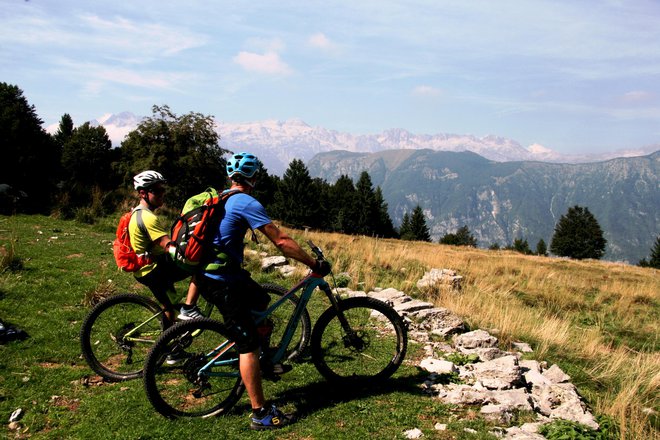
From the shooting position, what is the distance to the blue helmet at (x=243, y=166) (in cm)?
450

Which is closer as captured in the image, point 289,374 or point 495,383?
point 495,383

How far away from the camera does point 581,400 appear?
5270 millimetres

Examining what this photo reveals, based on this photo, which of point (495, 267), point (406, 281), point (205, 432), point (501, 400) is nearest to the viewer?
point (205, 432)

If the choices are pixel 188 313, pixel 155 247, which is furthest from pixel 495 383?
pixel 155 247

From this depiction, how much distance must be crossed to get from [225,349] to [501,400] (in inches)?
134

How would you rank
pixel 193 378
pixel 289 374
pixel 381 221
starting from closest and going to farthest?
pixel 193 378
pixel 289 374
pixel 381 221

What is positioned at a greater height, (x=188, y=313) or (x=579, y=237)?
(x=188, y=313)

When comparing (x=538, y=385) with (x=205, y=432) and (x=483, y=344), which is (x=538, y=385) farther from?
(x=205, y=432)

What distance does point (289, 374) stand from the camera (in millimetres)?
5867

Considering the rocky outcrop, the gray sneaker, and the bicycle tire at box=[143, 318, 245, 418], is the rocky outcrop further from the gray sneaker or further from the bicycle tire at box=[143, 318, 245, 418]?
the gray sneaker

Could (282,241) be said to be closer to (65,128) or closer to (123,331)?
(123,331)

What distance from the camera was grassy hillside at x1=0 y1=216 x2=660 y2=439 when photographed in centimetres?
451

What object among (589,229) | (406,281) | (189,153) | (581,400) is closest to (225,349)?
(581,400)

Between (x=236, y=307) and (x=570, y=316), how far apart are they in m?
11.1
